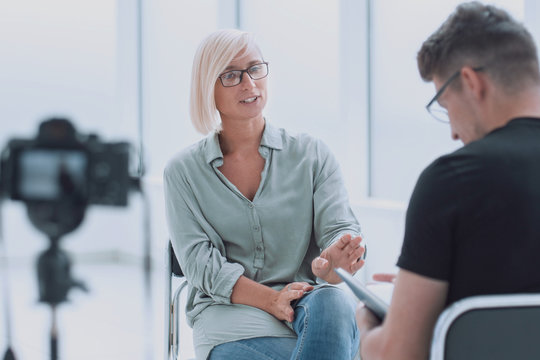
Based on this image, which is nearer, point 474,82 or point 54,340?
point 474,82

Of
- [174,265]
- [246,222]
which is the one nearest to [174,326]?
[174,265]

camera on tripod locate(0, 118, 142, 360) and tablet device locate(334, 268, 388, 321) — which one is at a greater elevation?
camera on tripod locate(0, 118, 142, 360)

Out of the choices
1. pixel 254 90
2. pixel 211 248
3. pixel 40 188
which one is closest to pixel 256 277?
pixel 211 248

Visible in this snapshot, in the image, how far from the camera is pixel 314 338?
5.16 feet

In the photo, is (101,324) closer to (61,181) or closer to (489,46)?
(61,181)

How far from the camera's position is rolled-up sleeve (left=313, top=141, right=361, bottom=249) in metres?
1.89

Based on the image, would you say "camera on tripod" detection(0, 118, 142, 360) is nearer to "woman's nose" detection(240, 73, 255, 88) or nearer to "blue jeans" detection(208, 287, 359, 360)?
"blue jeans" detection(208, 287, 359, 360)

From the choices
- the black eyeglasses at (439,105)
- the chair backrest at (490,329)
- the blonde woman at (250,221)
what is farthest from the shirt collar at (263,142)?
the chair backrest at (490,329)

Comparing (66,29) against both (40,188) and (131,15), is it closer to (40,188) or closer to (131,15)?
(131,15)

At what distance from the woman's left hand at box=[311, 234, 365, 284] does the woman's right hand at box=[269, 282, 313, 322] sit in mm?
61

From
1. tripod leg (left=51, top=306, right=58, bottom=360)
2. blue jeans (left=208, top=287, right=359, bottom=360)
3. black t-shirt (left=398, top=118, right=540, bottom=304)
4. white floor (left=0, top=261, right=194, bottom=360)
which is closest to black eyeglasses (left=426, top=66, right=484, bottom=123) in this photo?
black t-shirt (left=398, top=118, right=540, bottom=304)

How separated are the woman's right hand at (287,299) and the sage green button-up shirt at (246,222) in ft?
0.28

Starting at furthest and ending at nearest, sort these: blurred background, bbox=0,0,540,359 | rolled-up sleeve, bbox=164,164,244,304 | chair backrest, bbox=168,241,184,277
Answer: blurred background, bbox=0,0,540,359
chair backrest, bbox=168,241,184,277
rolled-up sleeve, bbox=164,164,244,304

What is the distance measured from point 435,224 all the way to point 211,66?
1.15m
